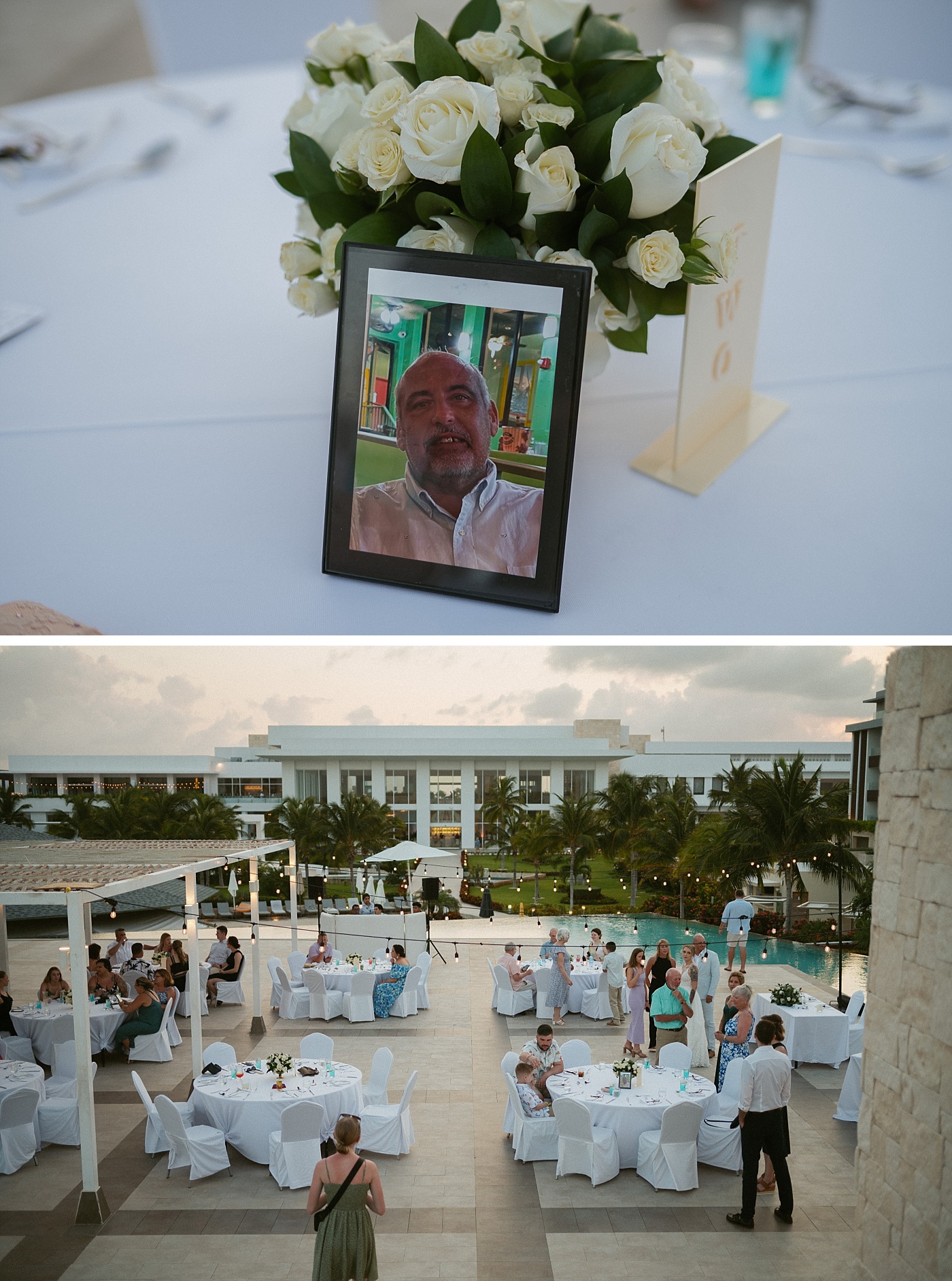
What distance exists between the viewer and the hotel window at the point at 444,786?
48.0 meters

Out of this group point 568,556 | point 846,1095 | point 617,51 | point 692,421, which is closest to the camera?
point 568,556

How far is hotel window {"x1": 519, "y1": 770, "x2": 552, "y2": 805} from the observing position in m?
49.9

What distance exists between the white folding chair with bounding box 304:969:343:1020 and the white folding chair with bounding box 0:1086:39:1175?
156 inches

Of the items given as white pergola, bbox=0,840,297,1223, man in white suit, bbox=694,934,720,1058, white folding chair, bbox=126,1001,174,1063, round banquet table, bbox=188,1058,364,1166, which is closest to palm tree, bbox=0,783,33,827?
white folding chair, bbox=126,1001,174,1063

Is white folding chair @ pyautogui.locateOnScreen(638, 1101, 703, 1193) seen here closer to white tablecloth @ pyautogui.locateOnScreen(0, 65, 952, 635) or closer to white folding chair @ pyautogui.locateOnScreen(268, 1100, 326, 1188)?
white folding chair @ pyautogui.locateOnScreen(268, 1100, 326, 1188)

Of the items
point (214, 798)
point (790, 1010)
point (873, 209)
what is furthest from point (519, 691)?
point (873, 209)

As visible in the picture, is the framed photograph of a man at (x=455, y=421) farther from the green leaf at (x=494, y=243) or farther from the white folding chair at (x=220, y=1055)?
the white folding chair at (x=220, y=1055)

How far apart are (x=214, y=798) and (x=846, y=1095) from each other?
2831 cm

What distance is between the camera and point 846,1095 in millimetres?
6801

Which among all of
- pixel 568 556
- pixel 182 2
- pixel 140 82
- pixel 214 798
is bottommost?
pixel 214 798

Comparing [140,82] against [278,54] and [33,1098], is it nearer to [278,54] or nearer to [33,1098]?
[278,54]

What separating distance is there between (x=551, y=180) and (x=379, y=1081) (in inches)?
244

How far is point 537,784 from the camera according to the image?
5019 cm

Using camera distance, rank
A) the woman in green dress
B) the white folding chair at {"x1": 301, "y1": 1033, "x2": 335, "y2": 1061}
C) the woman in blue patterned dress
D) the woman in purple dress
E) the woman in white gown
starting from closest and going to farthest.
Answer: the woman in green dress
the woman in blue patterned dress
the white folding chair at {"x1": 301, "y1": 1033, "x2": 335, "y2": 1061}
the woman in purple dress
the woman in white gown
